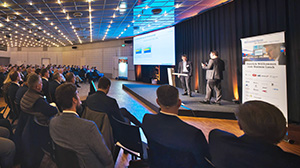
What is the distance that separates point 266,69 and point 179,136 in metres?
2.88

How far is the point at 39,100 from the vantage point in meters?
2.12

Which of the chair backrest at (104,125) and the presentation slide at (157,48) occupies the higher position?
the presentation slide at (157,48)

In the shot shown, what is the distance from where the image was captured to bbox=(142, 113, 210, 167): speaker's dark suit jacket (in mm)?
1061

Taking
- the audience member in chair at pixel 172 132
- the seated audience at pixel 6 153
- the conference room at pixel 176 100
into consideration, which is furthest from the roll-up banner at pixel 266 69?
the seated audience at pixel 6 153

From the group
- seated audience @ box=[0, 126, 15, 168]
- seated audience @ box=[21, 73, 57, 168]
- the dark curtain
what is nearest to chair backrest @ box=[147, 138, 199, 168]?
seated audience @ box=[21, 73, 57, 168]

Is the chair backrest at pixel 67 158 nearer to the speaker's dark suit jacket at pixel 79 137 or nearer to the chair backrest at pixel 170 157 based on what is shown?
the speaker's dark suit jacket at pixel 79 137

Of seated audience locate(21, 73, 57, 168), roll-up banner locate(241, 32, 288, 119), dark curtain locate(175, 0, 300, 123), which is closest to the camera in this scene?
seated audience locate(21, 73, 57, 168)

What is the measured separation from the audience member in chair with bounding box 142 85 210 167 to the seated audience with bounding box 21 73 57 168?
4.53 ft

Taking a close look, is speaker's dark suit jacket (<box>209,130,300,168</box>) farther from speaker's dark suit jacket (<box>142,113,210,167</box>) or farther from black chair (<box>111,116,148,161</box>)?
black chair (<box>111,116,148,161</box>)

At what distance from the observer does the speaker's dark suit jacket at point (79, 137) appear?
1.20m

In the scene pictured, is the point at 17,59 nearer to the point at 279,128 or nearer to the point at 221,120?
the point at 221,120

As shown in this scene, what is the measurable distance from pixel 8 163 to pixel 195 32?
774 cm

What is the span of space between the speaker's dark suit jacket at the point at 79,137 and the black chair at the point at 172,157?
433 millimetres

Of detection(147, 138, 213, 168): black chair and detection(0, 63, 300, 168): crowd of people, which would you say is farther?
detection(147, 138, 213, 168): black chair
